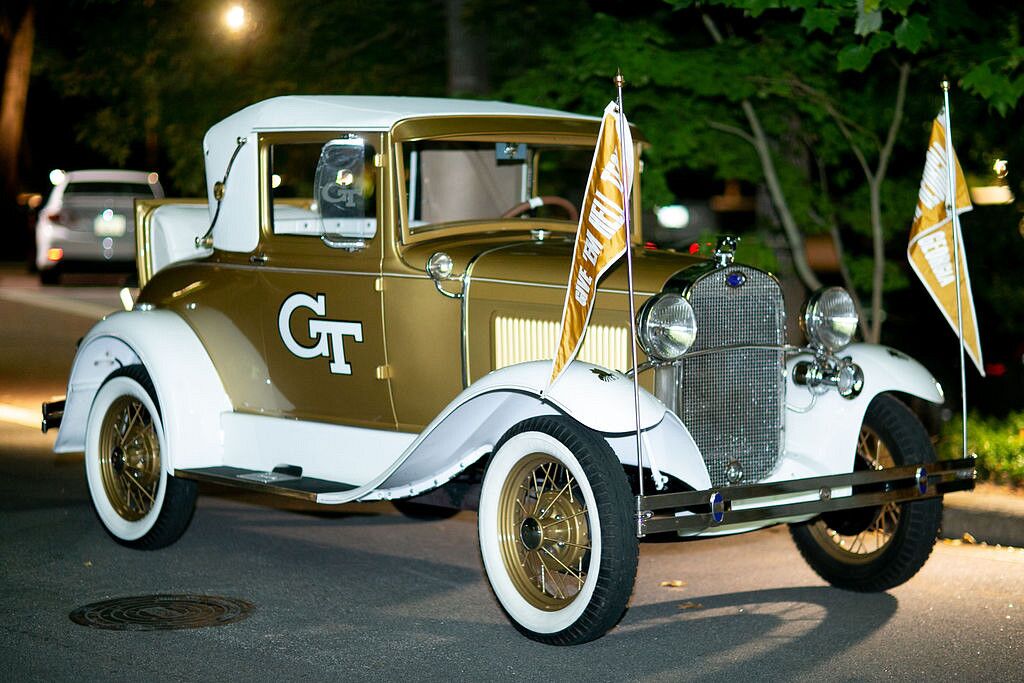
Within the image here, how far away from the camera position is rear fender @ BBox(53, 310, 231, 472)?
7.02 meters

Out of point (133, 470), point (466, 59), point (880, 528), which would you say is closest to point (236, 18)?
point (466, 59)

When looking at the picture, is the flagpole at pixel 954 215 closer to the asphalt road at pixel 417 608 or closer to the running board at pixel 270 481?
the asphalt road at pixel 417 608

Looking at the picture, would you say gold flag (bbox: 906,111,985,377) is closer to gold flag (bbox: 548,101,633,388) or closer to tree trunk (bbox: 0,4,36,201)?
gold flag (bbox: 548,101,633,388)

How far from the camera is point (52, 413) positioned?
25.9 ft

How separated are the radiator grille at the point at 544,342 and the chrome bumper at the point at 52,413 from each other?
9.20ft

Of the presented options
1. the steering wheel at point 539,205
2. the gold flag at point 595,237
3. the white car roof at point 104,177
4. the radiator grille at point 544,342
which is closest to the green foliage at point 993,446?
the steering wheel at point 539,205

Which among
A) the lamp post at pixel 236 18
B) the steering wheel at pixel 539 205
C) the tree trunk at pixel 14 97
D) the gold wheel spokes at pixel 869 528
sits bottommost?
the gold wheel spokes at pixel 869 528

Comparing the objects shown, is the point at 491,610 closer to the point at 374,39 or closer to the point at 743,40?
the point at 743,40

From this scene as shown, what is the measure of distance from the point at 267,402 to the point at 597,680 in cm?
264

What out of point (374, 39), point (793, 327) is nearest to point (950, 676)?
point (793, 327)

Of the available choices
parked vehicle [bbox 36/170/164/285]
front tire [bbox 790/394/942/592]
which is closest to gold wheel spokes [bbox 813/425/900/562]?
front tire [bbox 790/394/942/592]

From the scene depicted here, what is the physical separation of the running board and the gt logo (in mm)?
540

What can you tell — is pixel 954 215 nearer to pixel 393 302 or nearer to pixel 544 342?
pixel 544 342

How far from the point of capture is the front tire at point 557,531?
212 inches
